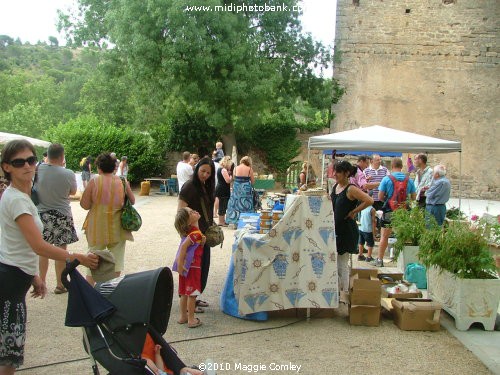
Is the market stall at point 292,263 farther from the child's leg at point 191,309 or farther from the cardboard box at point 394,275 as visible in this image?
the cardboard box at point 394,275

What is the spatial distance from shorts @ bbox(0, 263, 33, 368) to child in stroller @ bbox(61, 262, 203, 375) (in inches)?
13.6

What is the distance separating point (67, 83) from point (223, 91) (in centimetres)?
4754

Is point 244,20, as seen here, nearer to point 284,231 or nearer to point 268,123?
point 268,123

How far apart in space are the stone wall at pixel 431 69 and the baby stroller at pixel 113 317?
714 inches

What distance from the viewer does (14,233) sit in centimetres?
297

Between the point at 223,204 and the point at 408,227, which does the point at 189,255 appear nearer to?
the point at 408,227

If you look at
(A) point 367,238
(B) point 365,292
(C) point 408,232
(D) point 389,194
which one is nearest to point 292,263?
(B) point 365,292

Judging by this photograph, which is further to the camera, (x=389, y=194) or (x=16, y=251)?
(x=389, y=194)

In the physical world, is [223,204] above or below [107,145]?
below

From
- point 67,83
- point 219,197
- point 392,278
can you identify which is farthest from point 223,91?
point 67,83

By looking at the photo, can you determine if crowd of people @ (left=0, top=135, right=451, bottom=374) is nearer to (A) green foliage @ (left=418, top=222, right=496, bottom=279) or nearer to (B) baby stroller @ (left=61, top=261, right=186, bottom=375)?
(B) baby stroller @ (left=61, top=261, right=186, bottom=375)

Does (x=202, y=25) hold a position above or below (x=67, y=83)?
below

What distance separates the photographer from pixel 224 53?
17.8m

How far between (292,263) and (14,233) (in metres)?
2.86
